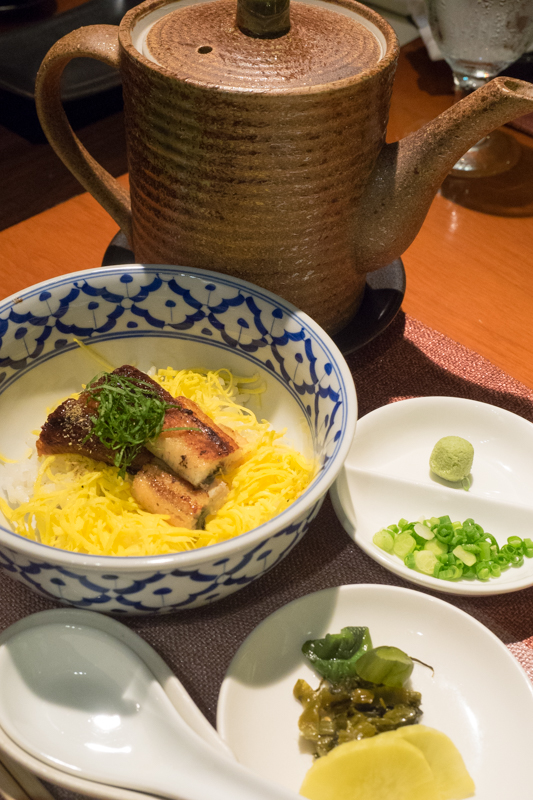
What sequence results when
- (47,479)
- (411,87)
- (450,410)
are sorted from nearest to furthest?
(47,479) → (450,410) → (411,87)

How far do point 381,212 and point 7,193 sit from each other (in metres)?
0.97

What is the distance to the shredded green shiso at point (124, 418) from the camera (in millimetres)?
835

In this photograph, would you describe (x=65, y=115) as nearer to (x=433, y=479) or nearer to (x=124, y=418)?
(x=124, y=418)

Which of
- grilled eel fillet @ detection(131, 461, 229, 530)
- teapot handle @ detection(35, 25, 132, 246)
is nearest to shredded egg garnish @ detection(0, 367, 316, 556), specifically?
grilled eel fillet @ detection(131, 461, 229, 530)

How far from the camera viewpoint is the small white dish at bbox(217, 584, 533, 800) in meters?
0.69

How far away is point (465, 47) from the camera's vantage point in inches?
57.3

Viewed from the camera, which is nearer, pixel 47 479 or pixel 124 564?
pixel 124 564

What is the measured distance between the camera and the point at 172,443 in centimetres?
83

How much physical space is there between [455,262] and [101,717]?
1.06 m

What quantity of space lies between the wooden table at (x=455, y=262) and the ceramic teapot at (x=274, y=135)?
322 mm

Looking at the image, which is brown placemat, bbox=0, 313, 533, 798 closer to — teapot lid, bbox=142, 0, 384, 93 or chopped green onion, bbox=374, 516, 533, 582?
chopped green onion, bbox=374, 516, 533, 582

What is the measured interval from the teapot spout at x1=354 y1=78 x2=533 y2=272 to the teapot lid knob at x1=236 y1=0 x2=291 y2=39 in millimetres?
210

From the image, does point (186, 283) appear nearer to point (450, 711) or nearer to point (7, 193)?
point (450, 711)

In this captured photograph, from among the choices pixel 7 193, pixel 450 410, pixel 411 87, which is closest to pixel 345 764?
pixel 450 410
